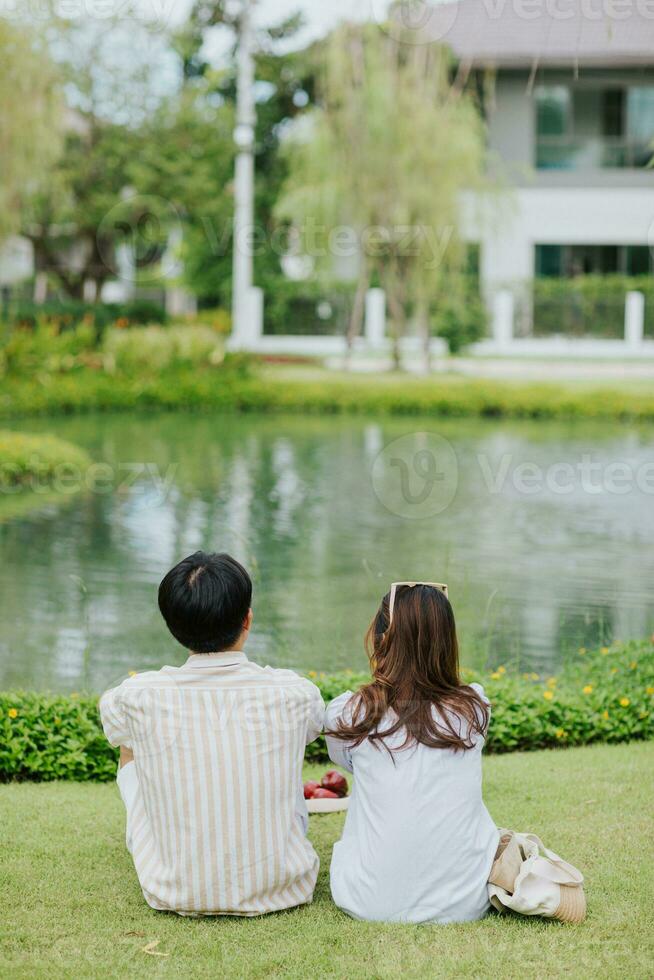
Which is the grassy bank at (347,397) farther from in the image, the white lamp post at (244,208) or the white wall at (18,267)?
the white wall at (18,267)

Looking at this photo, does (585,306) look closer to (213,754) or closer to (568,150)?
(568,150)

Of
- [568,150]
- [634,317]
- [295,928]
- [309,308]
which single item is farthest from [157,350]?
[295,928]

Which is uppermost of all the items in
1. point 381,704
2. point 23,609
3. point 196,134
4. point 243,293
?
point 196,134

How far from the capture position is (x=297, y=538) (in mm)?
9672

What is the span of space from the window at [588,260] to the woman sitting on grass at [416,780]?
25.5 metres

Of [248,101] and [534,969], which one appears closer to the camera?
[534,969]

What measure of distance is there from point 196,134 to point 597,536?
630 inches

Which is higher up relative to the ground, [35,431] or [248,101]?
[248,101]

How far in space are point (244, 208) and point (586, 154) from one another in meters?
8.02

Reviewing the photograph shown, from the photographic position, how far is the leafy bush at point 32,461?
12.1 meters

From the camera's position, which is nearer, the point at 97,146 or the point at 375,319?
the point at 97,146

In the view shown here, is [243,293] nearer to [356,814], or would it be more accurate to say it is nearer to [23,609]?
[23,609]

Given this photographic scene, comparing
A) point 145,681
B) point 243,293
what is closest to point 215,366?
point 243,293

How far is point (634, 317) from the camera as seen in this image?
84.2 ft
